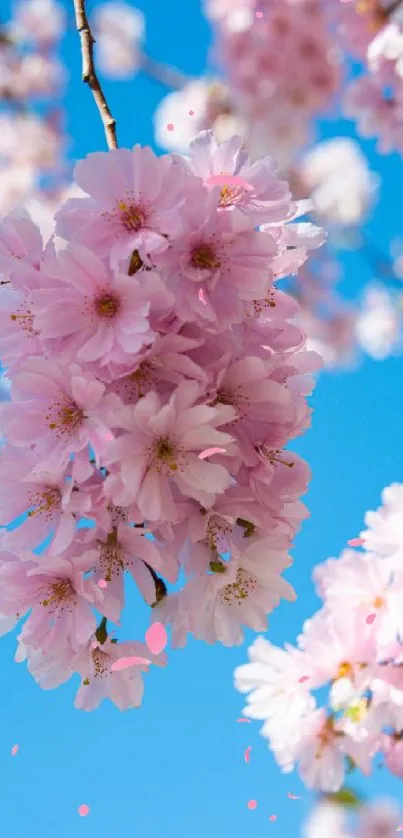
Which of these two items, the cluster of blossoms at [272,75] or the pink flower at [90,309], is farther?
the cluster of blossoms at [272,75]

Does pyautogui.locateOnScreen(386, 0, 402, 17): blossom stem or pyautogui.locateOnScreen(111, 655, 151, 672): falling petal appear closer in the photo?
pyautogui.locateOnScreen(111, 655, 151, 672): falling petal

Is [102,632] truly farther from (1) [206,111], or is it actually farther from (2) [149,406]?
(1) [206,111]

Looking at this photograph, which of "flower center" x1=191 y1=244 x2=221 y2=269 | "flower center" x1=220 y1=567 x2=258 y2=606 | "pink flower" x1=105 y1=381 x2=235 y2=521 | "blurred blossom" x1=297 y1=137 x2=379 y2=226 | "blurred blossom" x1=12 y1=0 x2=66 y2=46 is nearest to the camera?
"pink flower" x1=105 y1=381 x2=235 y2=521

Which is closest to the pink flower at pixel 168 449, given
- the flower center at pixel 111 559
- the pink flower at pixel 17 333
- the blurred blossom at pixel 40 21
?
the flower center at pixel 111 559

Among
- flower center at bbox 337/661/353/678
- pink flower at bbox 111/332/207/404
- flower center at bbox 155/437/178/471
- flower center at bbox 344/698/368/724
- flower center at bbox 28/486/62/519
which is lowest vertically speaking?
flower center at bbox 344/698/368/724

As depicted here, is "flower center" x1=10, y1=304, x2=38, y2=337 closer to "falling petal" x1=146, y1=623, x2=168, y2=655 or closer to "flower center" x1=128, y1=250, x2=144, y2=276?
"flower center" x1=128, y1=250, x2=144, y2=276

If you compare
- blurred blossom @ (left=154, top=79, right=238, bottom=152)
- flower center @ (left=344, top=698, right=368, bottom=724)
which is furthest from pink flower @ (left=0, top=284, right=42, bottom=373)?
blurred blossom @ (left=154, top=79, right=238, bottom=152)

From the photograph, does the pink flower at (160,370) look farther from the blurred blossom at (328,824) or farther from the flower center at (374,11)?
the flower center at (374,11)
